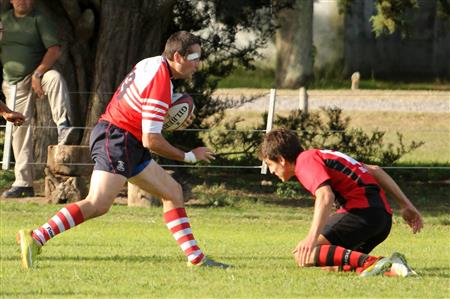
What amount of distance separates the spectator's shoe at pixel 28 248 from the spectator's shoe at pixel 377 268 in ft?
7.81

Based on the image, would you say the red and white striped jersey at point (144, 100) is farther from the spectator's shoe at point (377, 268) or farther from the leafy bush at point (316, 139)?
the leafy bush at point (316, 139)

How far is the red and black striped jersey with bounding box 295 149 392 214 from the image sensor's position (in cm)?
954

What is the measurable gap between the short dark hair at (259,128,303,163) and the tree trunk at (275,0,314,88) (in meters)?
27.9

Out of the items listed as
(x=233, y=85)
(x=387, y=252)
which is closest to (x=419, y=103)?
(x=233, y=85)

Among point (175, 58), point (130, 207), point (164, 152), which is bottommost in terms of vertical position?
point (130, 207)

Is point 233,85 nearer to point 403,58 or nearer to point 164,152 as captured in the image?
point 403,58

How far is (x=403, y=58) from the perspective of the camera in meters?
41.8

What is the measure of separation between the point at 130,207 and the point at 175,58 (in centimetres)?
592

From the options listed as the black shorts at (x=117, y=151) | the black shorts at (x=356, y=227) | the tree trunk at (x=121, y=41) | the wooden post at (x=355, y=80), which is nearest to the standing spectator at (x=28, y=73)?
the tree trunk at (x=121, y=41)

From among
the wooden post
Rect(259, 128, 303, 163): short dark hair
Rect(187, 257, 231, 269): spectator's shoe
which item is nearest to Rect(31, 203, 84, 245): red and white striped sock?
Rect(187, 257, 231, 269): spectator's shoe

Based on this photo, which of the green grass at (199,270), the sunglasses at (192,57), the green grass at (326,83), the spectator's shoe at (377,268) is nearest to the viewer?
the green grass at (199,270)

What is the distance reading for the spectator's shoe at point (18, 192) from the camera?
Result: 53.8ft

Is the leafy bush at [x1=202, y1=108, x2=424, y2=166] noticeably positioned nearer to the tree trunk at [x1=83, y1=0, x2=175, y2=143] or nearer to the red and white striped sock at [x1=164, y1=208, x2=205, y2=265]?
the tree trunk at [x1=83, y1=0, x2=175, y2=143]

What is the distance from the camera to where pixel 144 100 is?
9.86m
